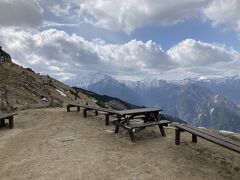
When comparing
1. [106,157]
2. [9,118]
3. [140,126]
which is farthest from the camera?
[9,118]

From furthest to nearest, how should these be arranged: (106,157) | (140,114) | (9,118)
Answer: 1. (9,118)
2. (140,114)
3. (106,157)

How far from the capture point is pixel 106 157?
12.7m

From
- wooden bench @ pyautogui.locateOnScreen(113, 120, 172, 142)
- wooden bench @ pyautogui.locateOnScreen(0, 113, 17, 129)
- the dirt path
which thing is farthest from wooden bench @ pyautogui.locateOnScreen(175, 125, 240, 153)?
wooden bench @ pyautogui.locateOnScreen(0, 113, 17, 129)

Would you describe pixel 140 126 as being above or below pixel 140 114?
below

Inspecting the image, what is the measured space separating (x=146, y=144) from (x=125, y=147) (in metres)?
1.06

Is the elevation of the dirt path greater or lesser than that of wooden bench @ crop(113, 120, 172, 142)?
lesser

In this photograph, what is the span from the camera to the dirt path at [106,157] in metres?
10.9

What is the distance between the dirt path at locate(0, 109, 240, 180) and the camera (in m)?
10.9

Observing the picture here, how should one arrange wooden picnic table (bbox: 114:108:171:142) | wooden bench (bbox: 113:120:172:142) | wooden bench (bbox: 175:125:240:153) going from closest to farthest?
wooden bench (bbox: 175:125:240:153)
wooden bench (bbox: 113:120:172:142)
wooden picnic table (bbox: 114:108:171:142)

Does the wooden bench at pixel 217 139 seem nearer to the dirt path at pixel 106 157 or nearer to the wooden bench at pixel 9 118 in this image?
the dirt path at pixel 106 157

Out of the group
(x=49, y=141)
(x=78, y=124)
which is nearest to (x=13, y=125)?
(x=78, y=124)

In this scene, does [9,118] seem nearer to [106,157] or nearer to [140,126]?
[140,126]

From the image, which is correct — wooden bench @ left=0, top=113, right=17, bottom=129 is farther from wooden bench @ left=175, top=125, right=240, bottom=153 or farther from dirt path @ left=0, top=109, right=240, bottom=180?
wooden bench @ left=175, top=125, right=240, bottom=153

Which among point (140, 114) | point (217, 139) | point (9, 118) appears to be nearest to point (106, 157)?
point (217, 139)
